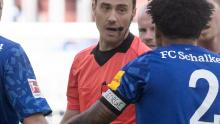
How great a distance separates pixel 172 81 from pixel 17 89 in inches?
31.2

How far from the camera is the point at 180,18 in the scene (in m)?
4.22

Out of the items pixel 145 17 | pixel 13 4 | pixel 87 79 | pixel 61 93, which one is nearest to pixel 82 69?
pixel 87 79

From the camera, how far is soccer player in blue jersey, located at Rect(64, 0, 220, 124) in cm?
415

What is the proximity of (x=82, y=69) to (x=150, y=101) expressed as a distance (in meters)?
1.26

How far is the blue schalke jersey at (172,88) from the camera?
414 cm

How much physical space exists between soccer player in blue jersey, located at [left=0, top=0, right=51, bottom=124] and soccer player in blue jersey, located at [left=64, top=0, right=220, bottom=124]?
0.29 m

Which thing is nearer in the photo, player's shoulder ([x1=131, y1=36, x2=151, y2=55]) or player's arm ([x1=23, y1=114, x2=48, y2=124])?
player's arm ([x1=23, y1=114, x2=48, y2=124])

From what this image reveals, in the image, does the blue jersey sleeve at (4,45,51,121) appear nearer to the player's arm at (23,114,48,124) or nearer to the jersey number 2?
the player's arm at (23,114,48,124)

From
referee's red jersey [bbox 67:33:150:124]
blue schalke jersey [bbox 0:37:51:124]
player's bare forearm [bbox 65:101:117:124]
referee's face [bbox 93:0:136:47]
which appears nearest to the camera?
blue schalke jersey [bbox 0:37:51:124]

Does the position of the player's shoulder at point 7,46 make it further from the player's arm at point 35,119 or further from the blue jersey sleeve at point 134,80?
the blue jersey sleeve at point 134,80

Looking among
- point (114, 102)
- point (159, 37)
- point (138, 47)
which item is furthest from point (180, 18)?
point (138, 47)

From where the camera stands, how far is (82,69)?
5379mm

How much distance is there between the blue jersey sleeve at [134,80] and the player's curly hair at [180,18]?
23cm

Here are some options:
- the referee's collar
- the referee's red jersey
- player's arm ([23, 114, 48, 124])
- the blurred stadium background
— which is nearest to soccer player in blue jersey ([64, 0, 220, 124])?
player's arm ([23, 114, 48, 124])
